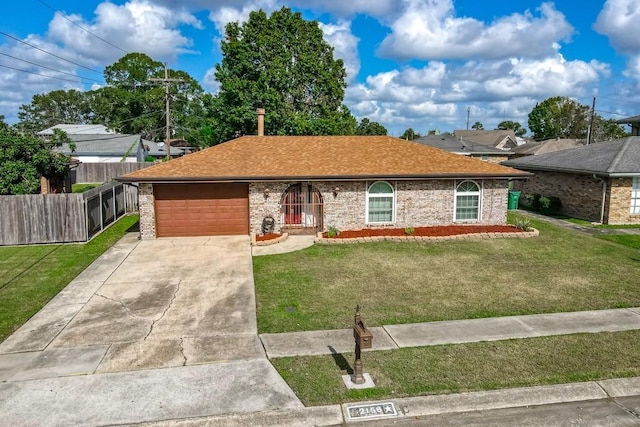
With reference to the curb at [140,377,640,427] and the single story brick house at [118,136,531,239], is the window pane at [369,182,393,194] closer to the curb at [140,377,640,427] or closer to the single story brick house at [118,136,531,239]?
the single story brick house at [118,136,531,239]

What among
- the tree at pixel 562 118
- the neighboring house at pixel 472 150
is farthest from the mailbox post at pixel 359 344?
the tree at pixel 562 118

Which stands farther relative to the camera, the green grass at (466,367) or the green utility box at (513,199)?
the green utility box at (513,199)

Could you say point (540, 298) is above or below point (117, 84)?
below

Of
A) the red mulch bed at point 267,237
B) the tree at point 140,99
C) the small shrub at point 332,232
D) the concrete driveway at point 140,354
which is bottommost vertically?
the concrete driveway at point 140,354

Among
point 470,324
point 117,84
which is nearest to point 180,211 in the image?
point 470,324

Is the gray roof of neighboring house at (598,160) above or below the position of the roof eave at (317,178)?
above

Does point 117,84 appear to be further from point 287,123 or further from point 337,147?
point 337,147

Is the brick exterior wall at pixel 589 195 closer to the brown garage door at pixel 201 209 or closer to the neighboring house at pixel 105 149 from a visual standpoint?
the brown garage door at pixel 201 209
